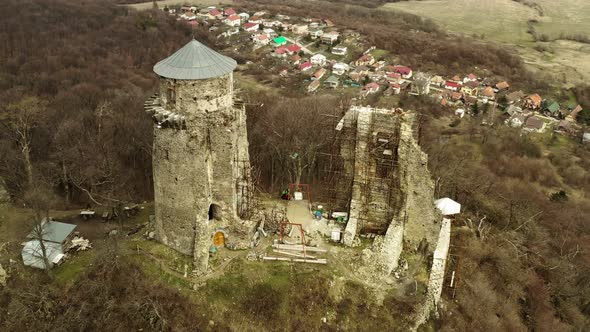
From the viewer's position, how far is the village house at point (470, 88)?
77.6 meters

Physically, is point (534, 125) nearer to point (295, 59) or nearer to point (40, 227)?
point (295, 59)

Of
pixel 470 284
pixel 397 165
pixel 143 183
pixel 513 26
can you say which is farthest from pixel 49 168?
pixel 513 26

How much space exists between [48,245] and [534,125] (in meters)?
66.6

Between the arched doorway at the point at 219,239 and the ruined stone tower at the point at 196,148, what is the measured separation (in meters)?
0.36

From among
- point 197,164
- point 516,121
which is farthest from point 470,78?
point 197,164

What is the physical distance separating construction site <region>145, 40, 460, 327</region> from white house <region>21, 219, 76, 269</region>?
5.12 meters

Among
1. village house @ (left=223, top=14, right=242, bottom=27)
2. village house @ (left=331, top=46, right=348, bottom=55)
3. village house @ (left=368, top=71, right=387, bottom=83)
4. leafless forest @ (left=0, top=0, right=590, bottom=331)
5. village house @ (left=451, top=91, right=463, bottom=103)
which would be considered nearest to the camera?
leafless forest @ (left=0, top=0, right=590, bottom=331)

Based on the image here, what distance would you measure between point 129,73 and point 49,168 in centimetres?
2980

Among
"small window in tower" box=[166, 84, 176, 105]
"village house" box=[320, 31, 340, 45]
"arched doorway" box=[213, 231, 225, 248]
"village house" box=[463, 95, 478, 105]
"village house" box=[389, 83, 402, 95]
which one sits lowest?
"village house" box=[463, 95, 478, 105]

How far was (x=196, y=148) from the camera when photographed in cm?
2173

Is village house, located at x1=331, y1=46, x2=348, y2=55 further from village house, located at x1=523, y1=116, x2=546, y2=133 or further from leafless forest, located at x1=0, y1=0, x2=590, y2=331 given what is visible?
village house, located at x1=523, y1=116, x2=546, y2=133

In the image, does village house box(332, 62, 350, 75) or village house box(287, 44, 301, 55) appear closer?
village house box(332, 62, 350, 75)

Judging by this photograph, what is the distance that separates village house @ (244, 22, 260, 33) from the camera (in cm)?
10312

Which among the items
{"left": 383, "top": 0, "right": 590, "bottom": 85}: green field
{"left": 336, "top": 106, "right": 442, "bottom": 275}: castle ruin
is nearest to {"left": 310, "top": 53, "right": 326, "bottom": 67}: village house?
{"left": 383, "top": 0, "right": 590, "bottom": 85}: green field
